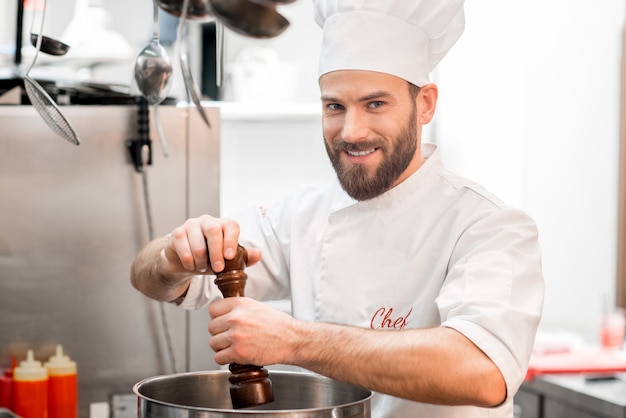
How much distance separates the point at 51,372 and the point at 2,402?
12cm

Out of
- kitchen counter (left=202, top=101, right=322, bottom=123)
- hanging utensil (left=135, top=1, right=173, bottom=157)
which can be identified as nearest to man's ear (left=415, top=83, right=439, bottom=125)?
hanging utensil (left=135, top=1, right=173, bottom=157)

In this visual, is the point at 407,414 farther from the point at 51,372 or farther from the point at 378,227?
the point at 51,372

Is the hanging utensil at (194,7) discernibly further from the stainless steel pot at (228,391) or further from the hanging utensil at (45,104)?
the stainless steel pot at (228,391)

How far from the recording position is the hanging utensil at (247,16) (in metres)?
0.95

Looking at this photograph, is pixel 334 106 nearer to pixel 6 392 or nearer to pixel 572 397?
pixel 6 392

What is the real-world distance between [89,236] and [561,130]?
7.99ft

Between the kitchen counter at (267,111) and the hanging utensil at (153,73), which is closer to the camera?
the hanging utensil at (153,73)

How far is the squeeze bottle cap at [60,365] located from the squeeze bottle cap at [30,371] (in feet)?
0.06

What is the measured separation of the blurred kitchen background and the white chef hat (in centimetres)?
56

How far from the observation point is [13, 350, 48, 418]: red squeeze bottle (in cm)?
185

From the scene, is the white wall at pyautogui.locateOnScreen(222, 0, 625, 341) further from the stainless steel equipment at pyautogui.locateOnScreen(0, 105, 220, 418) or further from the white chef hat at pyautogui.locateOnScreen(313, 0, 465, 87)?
the white chef hat at pyautogui.locateOnScreen(313, 0, 465, 87)

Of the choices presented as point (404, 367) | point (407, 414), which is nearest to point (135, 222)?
point (407, 414)

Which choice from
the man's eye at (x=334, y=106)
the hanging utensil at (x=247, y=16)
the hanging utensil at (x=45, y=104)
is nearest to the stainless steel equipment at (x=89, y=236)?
the man's eye at (x=334, y=106)

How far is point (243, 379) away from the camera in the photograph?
122cm
